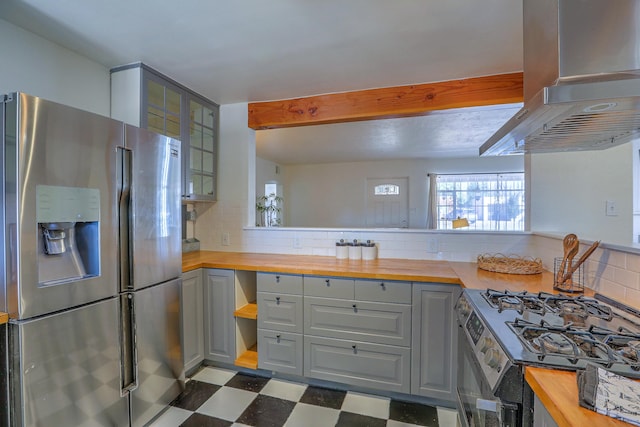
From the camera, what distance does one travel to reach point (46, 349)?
49.3 inches

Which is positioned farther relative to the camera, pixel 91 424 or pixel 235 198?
pixel 235 198

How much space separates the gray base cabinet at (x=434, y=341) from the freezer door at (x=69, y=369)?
5.43 ft

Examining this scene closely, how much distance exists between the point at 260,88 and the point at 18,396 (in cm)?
229

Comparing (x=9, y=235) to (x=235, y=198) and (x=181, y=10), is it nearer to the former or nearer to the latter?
(x=181, y=10)

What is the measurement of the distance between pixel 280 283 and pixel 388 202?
15.2 feet

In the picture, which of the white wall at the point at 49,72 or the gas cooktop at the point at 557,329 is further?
the white wall at the point at 49,72

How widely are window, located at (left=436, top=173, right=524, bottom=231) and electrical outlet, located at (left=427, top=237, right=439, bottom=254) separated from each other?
12.1ft

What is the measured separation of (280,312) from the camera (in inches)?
84.1

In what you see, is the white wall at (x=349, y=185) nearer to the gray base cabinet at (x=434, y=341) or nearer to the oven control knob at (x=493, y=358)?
the gray base cabinet at (x=434, y=341)

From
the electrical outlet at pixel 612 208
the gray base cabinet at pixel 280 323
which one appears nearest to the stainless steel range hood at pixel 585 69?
the electrical outlet at pixel 612 208

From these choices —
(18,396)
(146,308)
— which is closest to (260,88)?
(146,308)

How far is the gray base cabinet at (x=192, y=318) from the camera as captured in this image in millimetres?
2135

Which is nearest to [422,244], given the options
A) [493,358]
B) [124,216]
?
[493,358]

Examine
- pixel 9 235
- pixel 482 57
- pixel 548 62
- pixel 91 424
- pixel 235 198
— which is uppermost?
pixel 482 57
